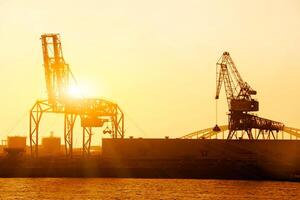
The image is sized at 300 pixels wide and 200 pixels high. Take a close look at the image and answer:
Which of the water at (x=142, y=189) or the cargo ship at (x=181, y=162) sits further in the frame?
the cargo ship at (x=181, y=162)

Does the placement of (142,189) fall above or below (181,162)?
below

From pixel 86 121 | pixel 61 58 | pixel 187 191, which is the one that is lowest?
pixel 187 191

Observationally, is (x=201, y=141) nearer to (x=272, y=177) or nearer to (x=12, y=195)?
(x=272, y=177)

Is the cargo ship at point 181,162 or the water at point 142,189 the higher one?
the cargo ship at point 181,162

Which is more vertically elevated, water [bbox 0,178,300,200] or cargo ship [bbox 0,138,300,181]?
cargo ship [bbox 0,138,300,181]

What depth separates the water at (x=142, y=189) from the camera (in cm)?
13300

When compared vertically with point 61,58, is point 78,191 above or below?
below

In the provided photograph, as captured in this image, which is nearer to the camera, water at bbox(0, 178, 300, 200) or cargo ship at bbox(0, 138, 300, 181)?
water at bbox(0, 178, 300, 200)

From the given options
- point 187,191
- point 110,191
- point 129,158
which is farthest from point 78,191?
point 129,158

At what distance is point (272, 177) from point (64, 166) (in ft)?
131

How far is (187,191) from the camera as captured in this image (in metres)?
142

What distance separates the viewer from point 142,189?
14500 cm

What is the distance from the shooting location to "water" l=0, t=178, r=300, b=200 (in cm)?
13300

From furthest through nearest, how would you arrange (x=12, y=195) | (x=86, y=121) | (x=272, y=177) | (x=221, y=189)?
(x=86, y=121), (x=272, y=177), (x=221, y=189), (x=12, y=195)
